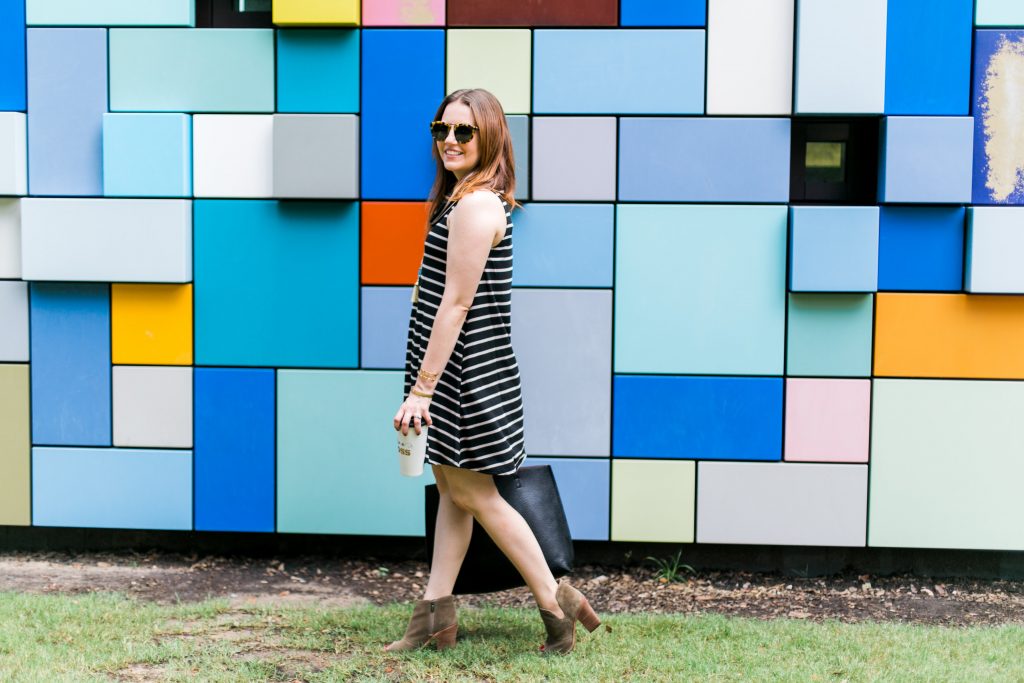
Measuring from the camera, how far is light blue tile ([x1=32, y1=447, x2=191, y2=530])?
426 centimetres

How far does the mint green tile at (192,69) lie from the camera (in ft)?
13.5

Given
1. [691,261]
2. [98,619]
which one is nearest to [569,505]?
[691,261]

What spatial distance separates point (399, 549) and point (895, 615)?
2039mm

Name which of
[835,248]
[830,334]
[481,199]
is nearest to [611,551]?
[830,334]

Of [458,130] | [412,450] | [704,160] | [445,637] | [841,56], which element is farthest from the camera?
[704,160]

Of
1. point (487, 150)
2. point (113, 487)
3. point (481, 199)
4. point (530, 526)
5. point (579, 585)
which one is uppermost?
point (487, 150)

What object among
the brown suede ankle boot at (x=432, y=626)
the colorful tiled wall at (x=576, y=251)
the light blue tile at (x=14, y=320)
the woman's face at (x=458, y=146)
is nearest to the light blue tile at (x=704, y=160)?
the colorful tiled wall at (x=576, y=251)

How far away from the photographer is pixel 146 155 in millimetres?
4109

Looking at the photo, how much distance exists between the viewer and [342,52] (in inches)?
161

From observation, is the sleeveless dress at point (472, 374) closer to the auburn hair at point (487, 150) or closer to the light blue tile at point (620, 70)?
the auburn hair at point (487, 150)

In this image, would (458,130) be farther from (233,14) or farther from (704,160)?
(233,14)

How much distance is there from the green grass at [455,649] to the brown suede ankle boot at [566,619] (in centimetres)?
6

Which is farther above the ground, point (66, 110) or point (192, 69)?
point (192, 69)

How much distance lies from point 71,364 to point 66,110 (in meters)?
1.06
